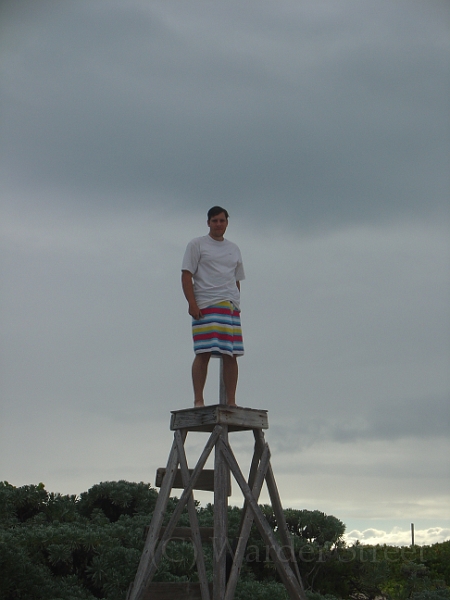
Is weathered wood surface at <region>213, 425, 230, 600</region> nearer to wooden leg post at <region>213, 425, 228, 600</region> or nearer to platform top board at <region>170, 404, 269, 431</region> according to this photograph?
wooden leg post at <region>213, 425, 228, 600</region>

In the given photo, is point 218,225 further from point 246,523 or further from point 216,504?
point 246,523

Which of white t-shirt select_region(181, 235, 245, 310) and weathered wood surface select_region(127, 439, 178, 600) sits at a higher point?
white t-shirt select_region(181, 235, 245, 310)

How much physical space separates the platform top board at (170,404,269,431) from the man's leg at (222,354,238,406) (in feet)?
0.92

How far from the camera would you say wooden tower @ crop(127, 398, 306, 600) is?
8242 mm

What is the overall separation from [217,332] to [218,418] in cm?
103

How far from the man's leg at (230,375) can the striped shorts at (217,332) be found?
10cm

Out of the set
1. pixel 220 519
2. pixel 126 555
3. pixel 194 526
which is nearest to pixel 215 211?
pixel 220 519

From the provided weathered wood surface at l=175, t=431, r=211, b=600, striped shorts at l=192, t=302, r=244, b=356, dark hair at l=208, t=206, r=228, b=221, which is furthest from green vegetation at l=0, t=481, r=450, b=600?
dark hair at l=208, t=206, r=228, b=221

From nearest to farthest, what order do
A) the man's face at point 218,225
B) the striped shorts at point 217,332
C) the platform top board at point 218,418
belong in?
the platform top board at point 218,418 → the striped shorts at point 217,332 → the man's face at point 218,225

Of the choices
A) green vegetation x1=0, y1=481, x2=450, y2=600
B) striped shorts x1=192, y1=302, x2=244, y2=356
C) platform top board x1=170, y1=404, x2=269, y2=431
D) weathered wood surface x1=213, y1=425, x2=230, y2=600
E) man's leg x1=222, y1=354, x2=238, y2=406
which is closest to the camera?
weathered wood surface x1=213, y1=425, x2=230, y2=600

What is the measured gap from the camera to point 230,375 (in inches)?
352

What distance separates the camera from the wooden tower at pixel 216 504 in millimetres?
8242

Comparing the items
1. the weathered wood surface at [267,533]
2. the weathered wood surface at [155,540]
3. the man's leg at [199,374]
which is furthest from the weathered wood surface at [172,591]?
the man's leg at [199,374]

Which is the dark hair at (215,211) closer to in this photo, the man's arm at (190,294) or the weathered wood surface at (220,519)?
the man's arm at (190,294)
